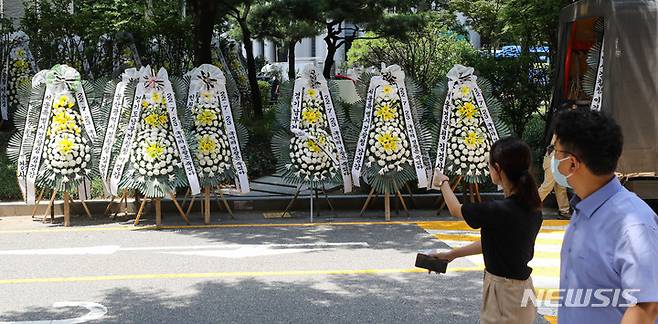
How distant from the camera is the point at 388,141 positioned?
10.2 meters

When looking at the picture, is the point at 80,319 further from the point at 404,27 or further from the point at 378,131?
the point at 404,27

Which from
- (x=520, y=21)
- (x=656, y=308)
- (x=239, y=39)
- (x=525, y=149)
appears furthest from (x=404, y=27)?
(x=656, y=308)

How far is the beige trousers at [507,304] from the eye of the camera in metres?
3.61

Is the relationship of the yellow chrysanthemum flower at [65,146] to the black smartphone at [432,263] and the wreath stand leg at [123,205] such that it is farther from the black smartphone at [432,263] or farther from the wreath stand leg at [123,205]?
the black smartphone at [432,263]

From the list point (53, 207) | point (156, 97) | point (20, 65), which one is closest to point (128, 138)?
point (156, 97)

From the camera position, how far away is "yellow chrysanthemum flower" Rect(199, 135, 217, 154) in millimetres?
9988

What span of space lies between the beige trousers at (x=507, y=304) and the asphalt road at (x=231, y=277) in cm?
204

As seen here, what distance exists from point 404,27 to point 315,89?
8.23m

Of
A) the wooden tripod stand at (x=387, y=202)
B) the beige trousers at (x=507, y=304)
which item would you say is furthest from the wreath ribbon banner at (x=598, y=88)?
the beige trousers at (x=507, y=304)

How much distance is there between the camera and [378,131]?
1030cm

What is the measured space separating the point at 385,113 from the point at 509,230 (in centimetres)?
672

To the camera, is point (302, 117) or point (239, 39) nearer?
point (302, 117)

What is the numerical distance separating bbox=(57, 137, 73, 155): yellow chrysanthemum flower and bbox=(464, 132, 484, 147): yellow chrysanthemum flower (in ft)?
17.7

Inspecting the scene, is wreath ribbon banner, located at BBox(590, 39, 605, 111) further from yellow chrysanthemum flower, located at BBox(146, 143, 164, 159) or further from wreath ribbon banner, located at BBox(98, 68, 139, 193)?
wreath ribbon banner, located at BBox(98, 68, 139, 193)
